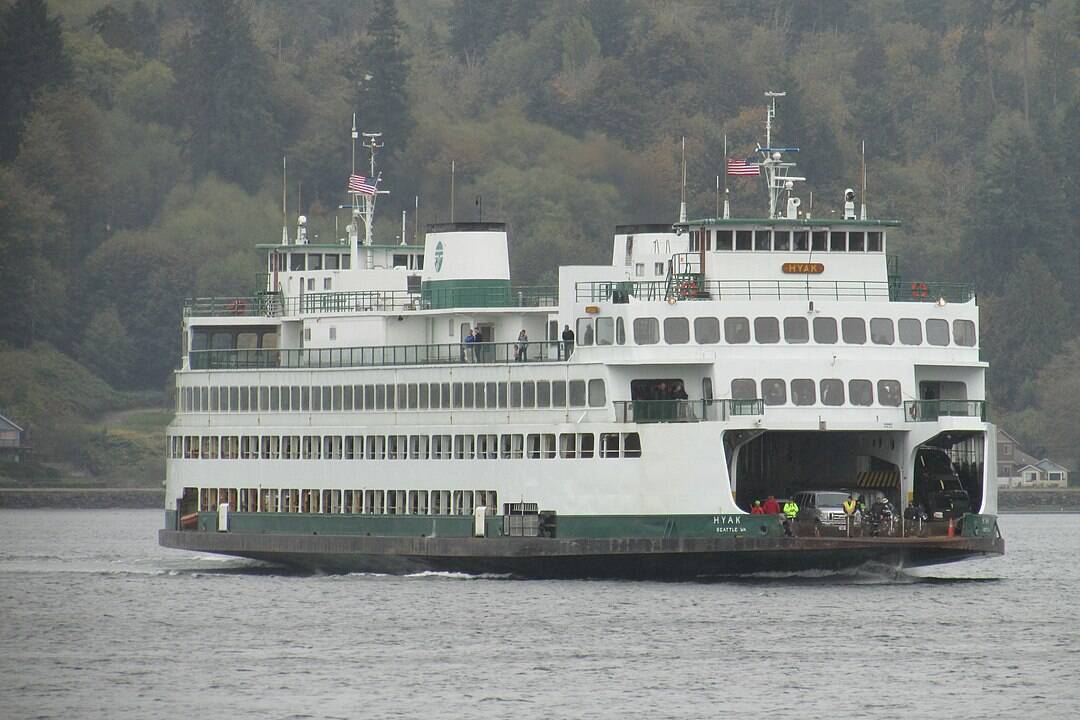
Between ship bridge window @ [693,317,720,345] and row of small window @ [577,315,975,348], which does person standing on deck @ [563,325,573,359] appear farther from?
ship bridge window @ [693,317,720,345]

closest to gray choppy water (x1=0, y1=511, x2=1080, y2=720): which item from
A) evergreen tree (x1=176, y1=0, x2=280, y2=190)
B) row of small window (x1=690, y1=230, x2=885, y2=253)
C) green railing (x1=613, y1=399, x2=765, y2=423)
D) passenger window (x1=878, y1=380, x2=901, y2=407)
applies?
green railing (x1=613, y1=399, x2=765, y2=423)

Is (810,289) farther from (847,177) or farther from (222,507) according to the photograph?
(847,177)

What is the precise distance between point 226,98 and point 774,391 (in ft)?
304

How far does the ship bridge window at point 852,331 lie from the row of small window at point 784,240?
10.1 ft

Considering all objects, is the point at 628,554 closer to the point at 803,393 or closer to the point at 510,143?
the point at 803,393

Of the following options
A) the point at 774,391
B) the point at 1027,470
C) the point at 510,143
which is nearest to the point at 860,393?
the point at 774,391

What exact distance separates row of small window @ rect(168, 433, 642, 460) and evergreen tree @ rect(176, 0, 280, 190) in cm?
6902

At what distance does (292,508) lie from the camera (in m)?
68.1

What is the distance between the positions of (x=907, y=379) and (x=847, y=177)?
7879cm

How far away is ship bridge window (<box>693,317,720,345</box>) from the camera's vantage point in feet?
197

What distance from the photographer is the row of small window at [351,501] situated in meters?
63.6

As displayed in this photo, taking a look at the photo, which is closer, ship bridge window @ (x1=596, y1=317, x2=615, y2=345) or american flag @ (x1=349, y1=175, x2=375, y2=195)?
ship bridge window @ (x1=596, y1=317, x2=615, y2=345)

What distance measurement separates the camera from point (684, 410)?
196ft

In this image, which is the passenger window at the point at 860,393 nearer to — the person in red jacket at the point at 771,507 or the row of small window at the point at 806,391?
the row of small window at the point at 806,391
